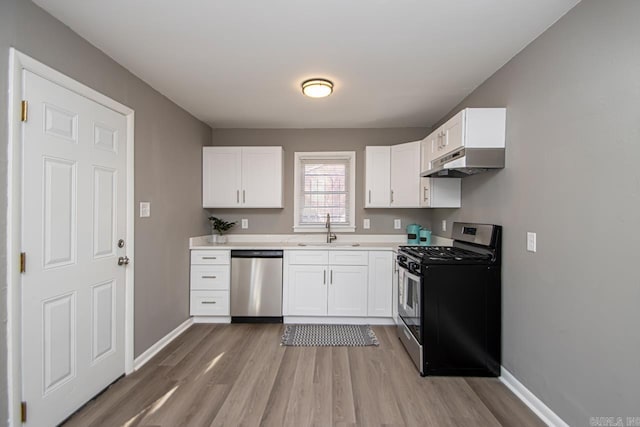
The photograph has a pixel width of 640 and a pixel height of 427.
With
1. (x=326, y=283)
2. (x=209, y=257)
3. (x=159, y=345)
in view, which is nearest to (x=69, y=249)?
(x=159, y=345)

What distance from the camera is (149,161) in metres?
2.65

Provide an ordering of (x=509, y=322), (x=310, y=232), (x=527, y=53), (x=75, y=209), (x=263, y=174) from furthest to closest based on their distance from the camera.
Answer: (x=310, y=232) → (x=263, y=174) → (x=509, y=322) → (x=527, y=53) → (x=75, y=209)

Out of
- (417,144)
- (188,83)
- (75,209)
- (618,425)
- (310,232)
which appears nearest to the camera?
(618,425)

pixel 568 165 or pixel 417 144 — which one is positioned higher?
pixel 417 144

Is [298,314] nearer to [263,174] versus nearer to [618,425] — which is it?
[263,174]

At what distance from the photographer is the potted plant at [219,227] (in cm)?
390

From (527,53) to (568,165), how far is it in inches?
35.3

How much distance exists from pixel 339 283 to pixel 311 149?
1840mm

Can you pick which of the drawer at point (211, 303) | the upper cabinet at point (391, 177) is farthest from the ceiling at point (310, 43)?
the drawer at point (211, 303)

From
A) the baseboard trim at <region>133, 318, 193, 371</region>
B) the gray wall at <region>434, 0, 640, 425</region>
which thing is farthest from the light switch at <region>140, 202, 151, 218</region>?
the gray wall at <region>434, 0, 640, 425</region>

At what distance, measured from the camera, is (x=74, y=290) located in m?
1.89

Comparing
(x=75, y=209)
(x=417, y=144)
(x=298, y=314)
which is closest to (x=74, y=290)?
(x=75, y=209)

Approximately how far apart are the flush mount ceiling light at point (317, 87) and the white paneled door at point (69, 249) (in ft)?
5.00

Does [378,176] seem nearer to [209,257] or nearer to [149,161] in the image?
[209,257]
